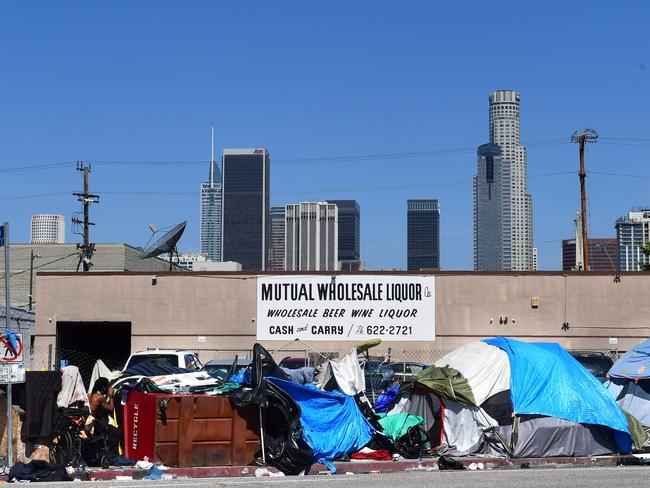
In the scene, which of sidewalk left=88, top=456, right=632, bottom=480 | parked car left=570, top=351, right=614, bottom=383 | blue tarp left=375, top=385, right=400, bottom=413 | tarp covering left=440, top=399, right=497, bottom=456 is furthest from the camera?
parked car left=570, top=351, right=614, bottom=383

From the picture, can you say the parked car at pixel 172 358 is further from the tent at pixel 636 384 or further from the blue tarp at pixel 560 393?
the tent at pixel 636 384

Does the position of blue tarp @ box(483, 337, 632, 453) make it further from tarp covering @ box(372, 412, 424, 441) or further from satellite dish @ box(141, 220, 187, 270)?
satellite dish @ box(141, 220, 187, 270)

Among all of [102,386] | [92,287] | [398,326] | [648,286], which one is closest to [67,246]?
[92,287]

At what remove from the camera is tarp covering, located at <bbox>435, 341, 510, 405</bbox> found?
1738cm

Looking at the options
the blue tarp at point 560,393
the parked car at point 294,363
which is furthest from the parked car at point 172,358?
the blue tarp at point 560,393

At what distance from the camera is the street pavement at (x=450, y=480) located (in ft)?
44.9

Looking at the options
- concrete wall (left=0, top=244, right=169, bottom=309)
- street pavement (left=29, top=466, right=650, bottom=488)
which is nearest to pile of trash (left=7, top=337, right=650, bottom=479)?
street pavement (left=29, top=466, right=650, bottom=488)

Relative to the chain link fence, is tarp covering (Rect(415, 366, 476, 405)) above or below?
above

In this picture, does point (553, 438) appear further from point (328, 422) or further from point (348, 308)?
point (348, 308)

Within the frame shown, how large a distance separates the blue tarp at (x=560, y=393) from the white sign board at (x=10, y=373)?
8.44m

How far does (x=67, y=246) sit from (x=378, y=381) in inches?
1849

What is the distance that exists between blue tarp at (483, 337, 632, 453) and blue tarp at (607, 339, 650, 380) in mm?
1449

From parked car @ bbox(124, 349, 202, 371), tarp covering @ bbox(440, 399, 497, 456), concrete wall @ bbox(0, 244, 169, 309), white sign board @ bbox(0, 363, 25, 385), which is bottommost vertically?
tarp covering @ bbox(440, 399, 497, 456)

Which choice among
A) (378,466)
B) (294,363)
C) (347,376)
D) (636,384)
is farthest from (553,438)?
(294,363)
